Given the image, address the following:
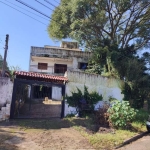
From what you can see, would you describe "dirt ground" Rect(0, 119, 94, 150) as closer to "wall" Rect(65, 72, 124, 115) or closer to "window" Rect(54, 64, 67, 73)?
"wall" Rect(65, 72, 124, 115)

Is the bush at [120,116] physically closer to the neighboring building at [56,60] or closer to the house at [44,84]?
the house at [44,84]

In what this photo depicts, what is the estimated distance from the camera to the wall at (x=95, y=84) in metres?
15.0

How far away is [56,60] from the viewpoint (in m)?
30.1

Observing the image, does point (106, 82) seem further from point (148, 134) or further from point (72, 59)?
point (72, 59)

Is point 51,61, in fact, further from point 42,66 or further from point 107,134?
point 107,134

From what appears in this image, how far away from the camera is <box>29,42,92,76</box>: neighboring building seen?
96.8 ft

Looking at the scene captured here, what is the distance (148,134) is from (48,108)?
767 centimetres

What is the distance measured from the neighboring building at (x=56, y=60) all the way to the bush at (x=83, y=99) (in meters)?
13.9

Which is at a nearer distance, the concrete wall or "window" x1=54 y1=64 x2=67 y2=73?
the concrete wall

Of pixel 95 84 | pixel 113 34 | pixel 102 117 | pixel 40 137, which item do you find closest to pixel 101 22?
pixel 113 34

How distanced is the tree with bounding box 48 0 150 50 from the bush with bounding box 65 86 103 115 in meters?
7.01

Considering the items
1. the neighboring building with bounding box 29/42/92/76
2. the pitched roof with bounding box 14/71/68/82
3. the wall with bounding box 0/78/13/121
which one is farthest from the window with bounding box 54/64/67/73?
the wall with bounding box 0/78/13/121

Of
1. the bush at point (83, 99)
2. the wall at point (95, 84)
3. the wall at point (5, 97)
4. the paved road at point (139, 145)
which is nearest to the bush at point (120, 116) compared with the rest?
the paved road at point (139, 145)

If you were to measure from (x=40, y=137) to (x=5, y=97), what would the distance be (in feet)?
14.4
